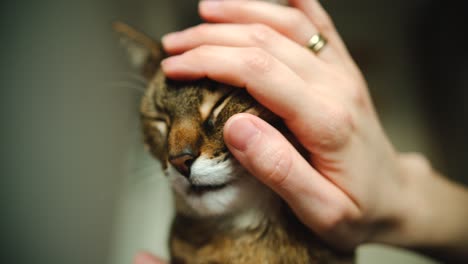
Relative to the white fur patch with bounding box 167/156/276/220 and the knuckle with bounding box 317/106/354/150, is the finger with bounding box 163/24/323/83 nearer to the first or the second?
the knuckle with bounding box 317/106/354/150

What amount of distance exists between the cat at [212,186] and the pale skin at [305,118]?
0.04 m

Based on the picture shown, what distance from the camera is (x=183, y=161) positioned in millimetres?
529

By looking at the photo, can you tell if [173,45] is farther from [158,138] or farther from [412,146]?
[412,146]

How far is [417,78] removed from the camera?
67.1 inches

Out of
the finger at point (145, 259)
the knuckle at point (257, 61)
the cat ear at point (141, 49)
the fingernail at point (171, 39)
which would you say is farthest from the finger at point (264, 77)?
the finger at point (145, 259)

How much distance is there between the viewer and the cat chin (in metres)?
0.54

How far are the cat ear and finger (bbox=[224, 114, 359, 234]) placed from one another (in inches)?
14.2

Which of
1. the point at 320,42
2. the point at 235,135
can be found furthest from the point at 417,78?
the point at 235,135

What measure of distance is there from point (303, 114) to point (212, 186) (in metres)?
0.20

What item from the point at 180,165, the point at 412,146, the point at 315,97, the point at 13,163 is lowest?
the point at 412,146

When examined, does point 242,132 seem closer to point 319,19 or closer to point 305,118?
point 305,118

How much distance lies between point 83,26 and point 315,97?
2.63ft

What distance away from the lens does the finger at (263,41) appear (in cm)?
55

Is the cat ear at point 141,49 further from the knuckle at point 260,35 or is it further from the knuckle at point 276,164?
the knuckle at point 276,164
